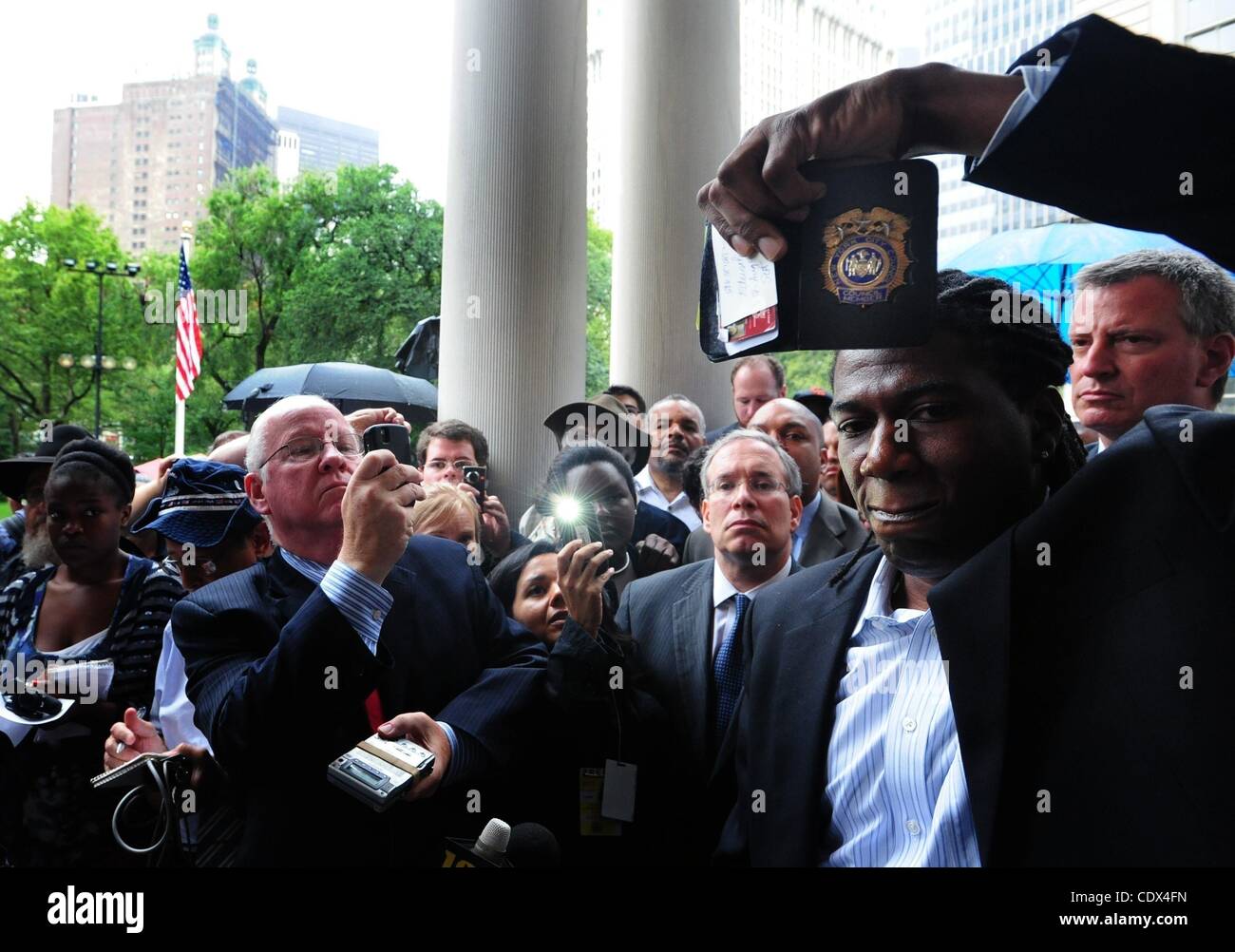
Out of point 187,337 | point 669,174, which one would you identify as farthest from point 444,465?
point 187,337

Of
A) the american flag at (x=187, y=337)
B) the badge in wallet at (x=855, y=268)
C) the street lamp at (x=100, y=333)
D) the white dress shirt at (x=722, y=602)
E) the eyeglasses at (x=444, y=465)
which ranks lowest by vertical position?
the white dress shirt at (x=722, y=602)

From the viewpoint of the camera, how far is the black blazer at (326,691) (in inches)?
83.6

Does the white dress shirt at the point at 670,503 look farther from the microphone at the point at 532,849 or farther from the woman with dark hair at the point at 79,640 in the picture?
the microphone at the point at 532,849

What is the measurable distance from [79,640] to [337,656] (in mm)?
1377

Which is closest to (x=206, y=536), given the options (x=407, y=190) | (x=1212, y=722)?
(x=1212, y=722)

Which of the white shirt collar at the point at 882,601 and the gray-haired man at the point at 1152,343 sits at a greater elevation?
the gray-haired man at the point at 1152,343

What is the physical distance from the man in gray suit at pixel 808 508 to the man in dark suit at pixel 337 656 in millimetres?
1341

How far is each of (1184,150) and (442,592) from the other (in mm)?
1758

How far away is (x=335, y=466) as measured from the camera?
241 cm

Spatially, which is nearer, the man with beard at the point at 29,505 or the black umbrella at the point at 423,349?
the man with beard at the point at 29,505

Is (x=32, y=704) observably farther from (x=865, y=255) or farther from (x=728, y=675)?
(x=865, y=255)

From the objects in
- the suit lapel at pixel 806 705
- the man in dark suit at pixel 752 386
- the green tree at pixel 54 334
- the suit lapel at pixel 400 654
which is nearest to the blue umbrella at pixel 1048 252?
the man in dark suit at pixel 752 386

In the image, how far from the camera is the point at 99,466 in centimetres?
320
